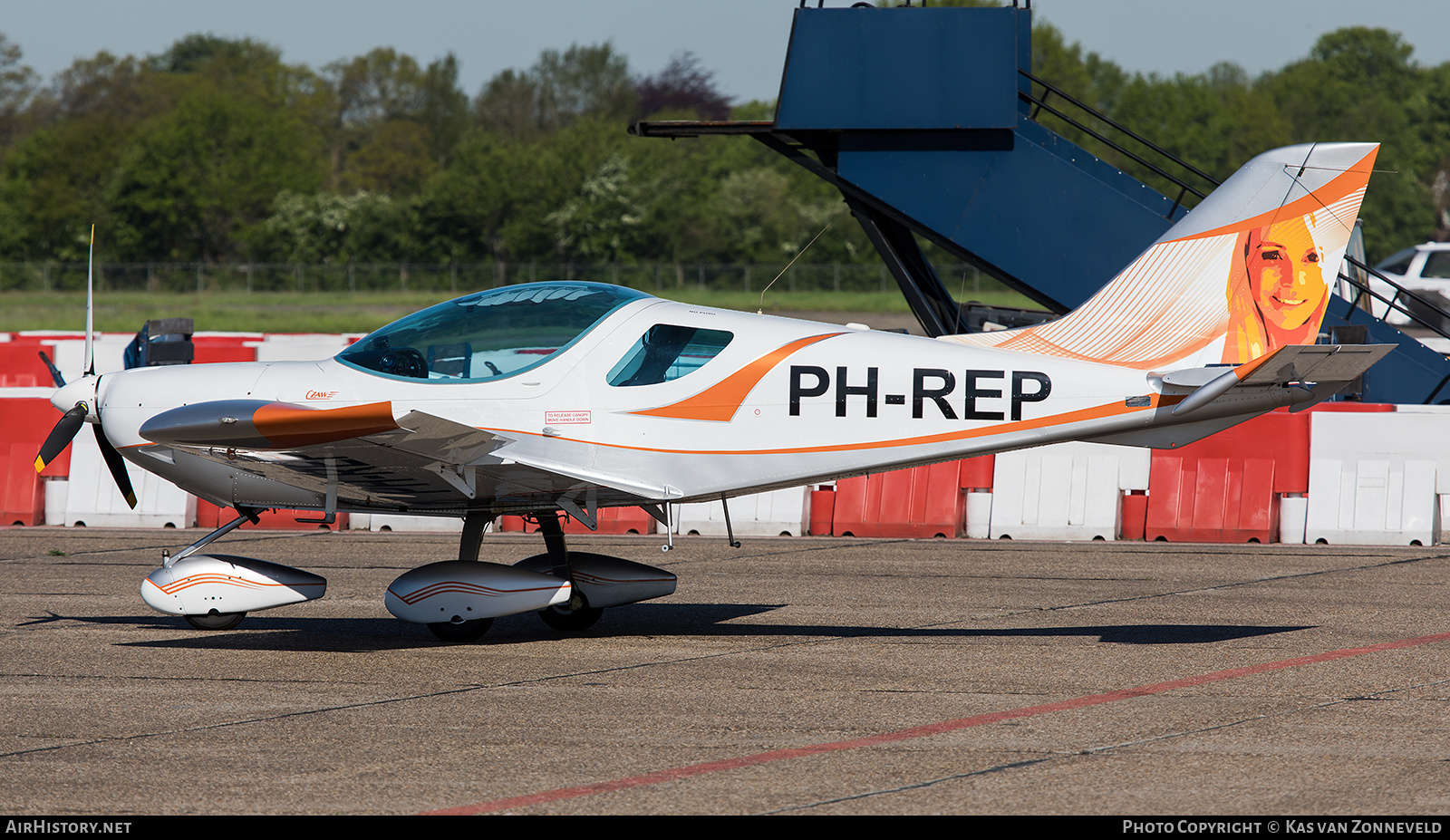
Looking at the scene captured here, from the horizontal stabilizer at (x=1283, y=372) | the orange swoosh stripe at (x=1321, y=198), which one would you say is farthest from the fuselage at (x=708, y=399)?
the orange swoosh stripe at (x=1321, y=198)

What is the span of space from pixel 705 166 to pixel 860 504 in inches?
2593

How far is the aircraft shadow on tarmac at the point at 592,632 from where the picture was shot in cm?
845

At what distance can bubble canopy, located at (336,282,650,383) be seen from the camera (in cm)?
826

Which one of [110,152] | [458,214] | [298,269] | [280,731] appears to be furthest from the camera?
[110,152]

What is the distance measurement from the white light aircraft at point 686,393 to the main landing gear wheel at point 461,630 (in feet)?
0.06

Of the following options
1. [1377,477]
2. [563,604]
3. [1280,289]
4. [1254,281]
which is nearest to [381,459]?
[563,604]

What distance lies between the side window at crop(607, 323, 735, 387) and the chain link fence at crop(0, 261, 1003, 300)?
4999 cm

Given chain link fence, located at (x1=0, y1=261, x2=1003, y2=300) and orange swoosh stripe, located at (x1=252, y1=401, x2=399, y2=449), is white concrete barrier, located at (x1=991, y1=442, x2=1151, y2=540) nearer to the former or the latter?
orange swoosh stripe, located at (x1=252, y1=401, x2=399, y2=449)

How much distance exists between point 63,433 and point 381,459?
245cm

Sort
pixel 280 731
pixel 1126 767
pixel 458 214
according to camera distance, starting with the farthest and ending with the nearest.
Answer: pixel 458 214 → pixel 280 731 → pixel 1126 767

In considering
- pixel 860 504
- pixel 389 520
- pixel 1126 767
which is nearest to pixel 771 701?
pixel 1126 767

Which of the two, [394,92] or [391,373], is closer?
[391,373]

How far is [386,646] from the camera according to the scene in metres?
8.34
